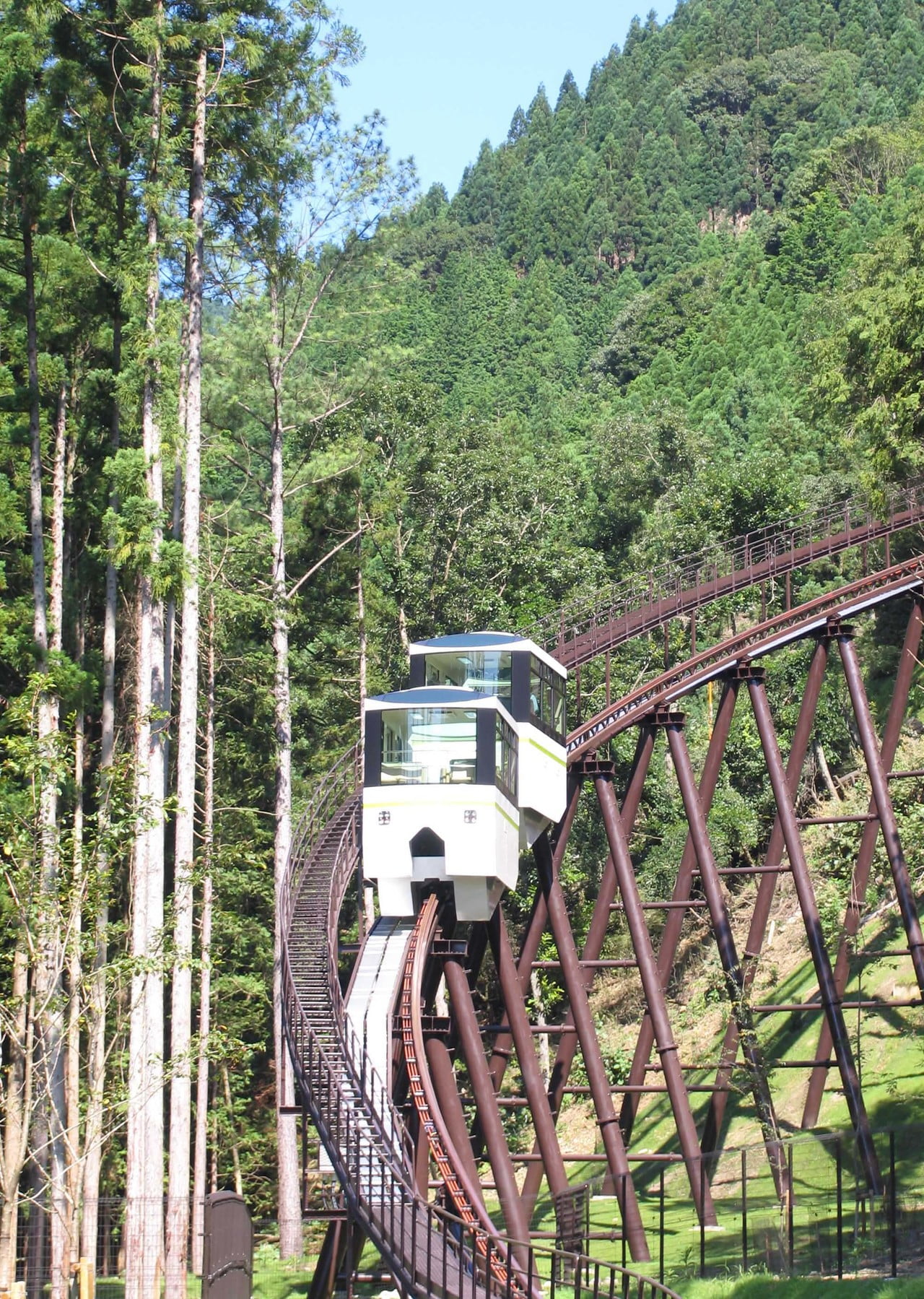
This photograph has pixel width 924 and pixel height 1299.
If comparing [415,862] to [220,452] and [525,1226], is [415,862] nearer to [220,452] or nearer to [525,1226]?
[525,1226]

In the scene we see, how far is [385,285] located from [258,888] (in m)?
15.5

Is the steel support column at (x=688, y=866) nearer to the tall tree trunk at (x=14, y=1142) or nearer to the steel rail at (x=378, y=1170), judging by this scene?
the steel rail at (x=378, y=1170)

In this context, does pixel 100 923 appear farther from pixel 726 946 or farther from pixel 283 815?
pixel 726 946

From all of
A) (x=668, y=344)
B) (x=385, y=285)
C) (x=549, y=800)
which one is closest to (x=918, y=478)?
(x=385, y=285)

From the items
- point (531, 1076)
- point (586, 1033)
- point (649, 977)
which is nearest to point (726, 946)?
point (649, 977)

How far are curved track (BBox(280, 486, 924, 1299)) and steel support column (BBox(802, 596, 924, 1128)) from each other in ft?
0.41

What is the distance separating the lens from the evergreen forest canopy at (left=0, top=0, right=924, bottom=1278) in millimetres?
25562

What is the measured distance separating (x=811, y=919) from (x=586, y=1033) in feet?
14.8

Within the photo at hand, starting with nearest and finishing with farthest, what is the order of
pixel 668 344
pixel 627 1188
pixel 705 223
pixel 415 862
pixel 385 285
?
1. pixel 627 1188
2. pixel 415 862
3. pixel 385 285
4. pixel 668 344
5. pixel 705 223

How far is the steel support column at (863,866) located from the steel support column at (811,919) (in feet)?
6.69

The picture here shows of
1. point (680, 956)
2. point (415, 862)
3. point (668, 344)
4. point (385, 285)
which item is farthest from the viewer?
point (668, 344)

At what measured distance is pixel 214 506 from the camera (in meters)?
43.9

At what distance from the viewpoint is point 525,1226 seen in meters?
24.0

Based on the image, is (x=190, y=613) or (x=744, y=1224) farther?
(x=190, y=613)
